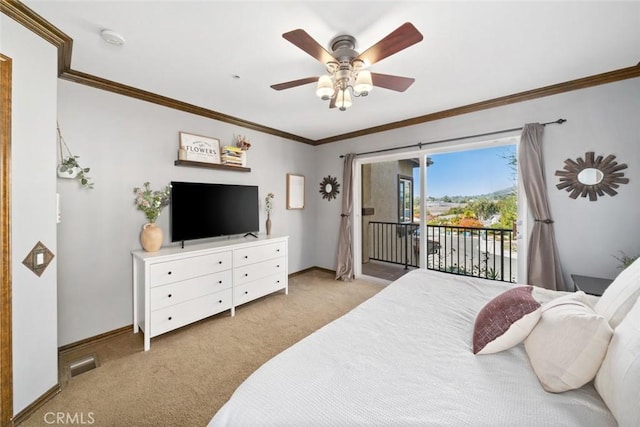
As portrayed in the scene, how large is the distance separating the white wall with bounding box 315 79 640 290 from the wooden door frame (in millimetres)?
4176

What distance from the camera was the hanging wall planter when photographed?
2.16 meters

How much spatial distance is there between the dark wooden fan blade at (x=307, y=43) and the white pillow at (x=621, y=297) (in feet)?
6.29

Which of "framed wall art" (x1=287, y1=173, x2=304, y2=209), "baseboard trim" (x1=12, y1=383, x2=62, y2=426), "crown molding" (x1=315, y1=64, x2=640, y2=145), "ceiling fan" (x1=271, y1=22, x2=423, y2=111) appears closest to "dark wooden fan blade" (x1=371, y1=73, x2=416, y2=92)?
"ceiling fan" (x1=271, y1=22, x2=423, y2=111)

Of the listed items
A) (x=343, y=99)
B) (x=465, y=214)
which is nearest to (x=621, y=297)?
(x=343, y=99)

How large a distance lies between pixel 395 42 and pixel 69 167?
278 cm

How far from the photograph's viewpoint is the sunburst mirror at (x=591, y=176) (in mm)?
2336

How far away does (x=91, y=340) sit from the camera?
2361mm

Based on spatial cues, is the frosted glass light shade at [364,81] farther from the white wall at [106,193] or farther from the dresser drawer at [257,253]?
the white wall at [106,193]

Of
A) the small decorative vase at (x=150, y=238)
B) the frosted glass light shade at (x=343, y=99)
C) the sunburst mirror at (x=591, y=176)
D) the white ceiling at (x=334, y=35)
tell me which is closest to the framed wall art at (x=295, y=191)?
the white ceiling at (x=334, y=35)

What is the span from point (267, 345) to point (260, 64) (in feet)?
8.24

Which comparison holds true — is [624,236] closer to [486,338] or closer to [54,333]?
[486,338]

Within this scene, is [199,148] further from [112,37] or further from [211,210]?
[112,37]

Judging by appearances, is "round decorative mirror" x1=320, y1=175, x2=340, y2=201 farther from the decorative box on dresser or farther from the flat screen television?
the decorative box on dresser

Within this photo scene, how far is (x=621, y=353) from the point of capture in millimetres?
822
